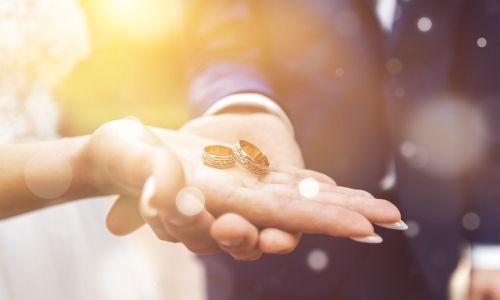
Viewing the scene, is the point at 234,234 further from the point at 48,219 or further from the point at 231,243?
the point at 48,219

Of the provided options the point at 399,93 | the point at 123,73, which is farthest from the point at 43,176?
the point at 399,93

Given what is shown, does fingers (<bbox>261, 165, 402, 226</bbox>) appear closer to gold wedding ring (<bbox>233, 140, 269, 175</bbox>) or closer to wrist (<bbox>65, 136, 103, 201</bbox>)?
gold wedding ring (<bbox>233, 140, 269, 175</bbox>)

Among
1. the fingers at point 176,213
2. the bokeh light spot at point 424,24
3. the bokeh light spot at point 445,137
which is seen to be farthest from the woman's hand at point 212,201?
the bokeh light spot at point 424,24

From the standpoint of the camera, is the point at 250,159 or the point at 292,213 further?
the point at 250,159

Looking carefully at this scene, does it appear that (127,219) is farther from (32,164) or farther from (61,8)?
(61,8)

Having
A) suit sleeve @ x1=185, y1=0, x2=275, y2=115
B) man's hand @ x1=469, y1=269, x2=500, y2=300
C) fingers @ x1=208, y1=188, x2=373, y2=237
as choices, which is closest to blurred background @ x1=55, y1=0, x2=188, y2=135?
suit sleeve @ x1=185, y1=0, x2=275, y2=115

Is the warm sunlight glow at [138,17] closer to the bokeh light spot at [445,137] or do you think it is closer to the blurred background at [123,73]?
the blurred background at [123,73]
